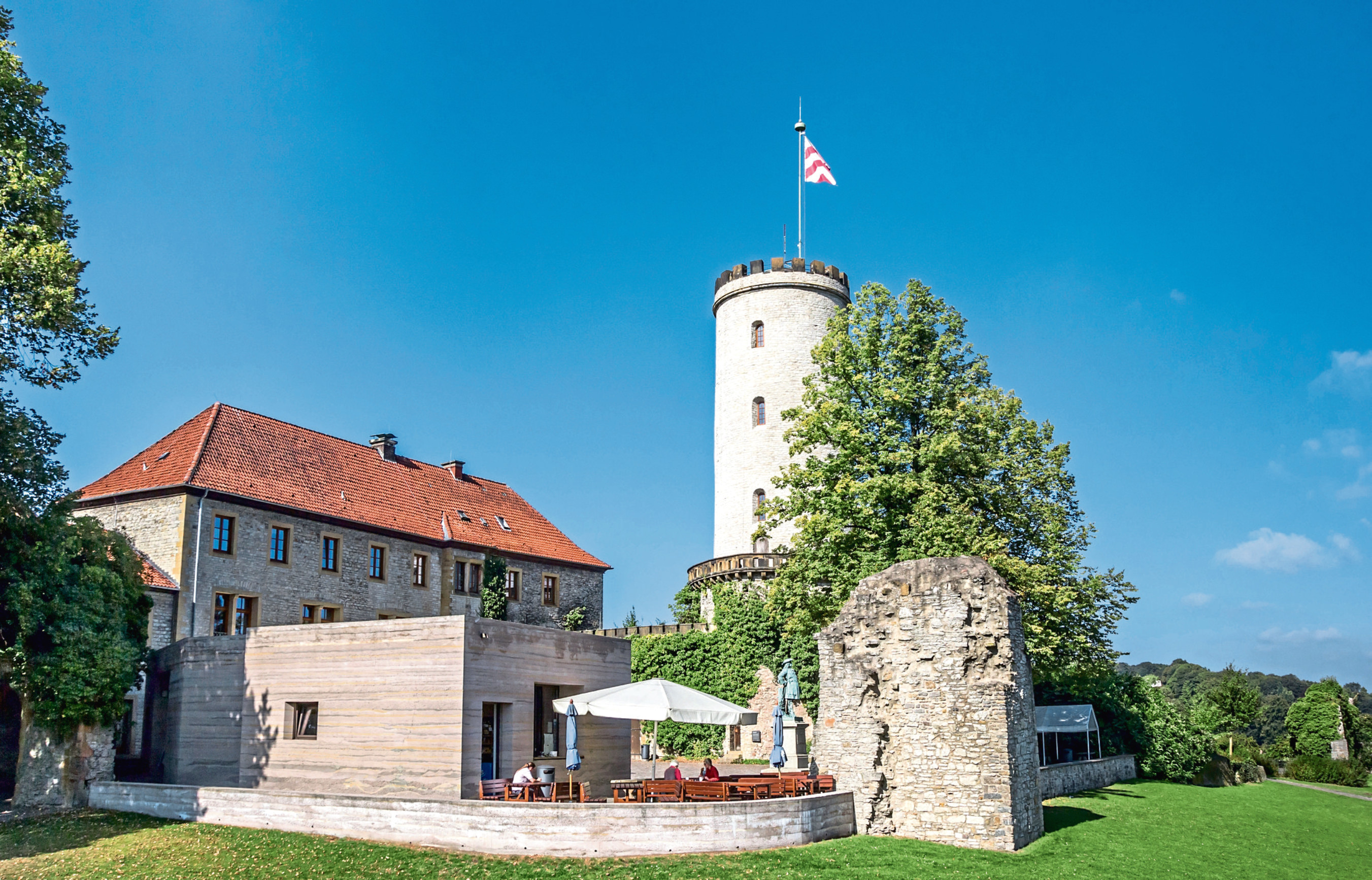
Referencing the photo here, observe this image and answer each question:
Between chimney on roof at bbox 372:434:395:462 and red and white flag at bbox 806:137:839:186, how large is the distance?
1980 centimetres

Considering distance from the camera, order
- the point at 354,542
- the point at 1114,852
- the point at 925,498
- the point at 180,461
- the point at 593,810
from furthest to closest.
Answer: the point at 354,542 → the point at 180,461 → the point at 925,498 → the point at 1114,852 → the point at 593,810

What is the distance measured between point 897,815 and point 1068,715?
16367 mm

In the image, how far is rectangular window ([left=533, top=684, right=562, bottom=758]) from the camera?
71.1 feet

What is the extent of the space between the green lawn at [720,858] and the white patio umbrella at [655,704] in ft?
10.1

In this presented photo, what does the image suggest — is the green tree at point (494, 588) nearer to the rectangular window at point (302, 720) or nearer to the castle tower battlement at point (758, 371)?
the castle tower battlement at point (758, 371)

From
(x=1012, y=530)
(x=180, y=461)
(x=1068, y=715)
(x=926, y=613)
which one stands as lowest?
(x=1068, y=715)

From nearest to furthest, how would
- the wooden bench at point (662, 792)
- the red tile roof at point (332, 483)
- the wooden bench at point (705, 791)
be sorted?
the wooden bench at point (705, 791), the wooden bench at point (662, 792), the red tile roof at point (332, 483)

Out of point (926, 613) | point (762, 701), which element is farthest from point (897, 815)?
point (762, 701)

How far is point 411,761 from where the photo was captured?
19141 millimetres

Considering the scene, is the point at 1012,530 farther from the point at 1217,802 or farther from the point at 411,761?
the point at 411,761

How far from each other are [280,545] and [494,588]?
972 cm

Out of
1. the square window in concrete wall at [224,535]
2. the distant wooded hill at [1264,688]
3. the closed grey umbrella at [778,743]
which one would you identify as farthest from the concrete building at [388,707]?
the distant wooded hill at [1264,688]

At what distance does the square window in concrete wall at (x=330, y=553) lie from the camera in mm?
34469

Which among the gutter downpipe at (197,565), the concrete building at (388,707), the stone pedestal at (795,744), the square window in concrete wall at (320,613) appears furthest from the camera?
the square window in concrete wall at (320,613)
